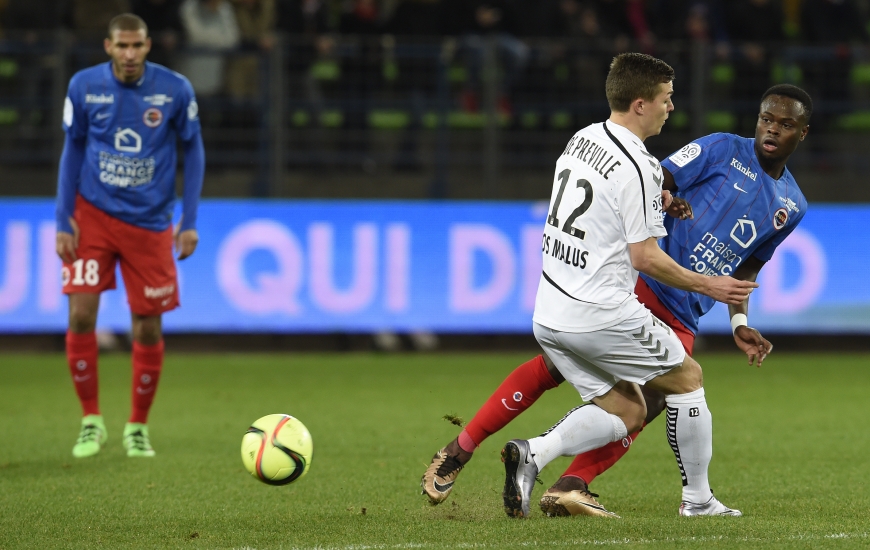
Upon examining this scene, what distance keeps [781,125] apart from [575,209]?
3.93ft

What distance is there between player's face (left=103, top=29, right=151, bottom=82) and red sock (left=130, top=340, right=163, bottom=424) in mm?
1568

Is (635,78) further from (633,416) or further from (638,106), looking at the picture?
(633,416)

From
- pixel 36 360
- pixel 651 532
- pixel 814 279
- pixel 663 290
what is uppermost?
pixel 663 290

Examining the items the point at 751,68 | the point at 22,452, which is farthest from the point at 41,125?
the point at 751,68

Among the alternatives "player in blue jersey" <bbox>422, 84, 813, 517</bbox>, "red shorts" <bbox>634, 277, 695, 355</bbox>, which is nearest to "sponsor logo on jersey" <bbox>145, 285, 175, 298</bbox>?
"player in blue jersey" <bbox>422, 84, 813, 517</bbox>

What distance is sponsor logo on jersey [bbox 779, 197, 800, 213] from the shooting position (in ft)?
17.9

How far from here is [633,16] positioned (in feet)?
47.5

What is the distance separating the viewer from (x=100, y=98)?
22.7 feet

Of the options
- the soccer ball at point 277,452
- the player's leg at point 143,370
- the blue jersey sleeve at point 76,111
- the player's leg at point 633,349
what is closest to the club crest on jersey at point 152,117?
the blue jersey sleeve at point 76,111

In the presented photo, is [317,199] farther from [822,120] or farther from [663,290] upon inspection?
[663,290]

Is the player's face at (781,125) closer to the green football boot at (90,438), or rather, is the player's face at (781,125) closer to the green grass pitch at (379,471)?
the green grass pitch at (379,471)

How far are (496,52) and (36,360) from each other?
18.8ft

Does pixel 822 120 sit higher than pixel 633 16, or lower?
lower

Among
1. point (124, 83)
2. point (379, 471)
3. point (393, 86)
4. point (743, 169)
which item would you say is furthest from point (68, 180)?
point (393, 86)
